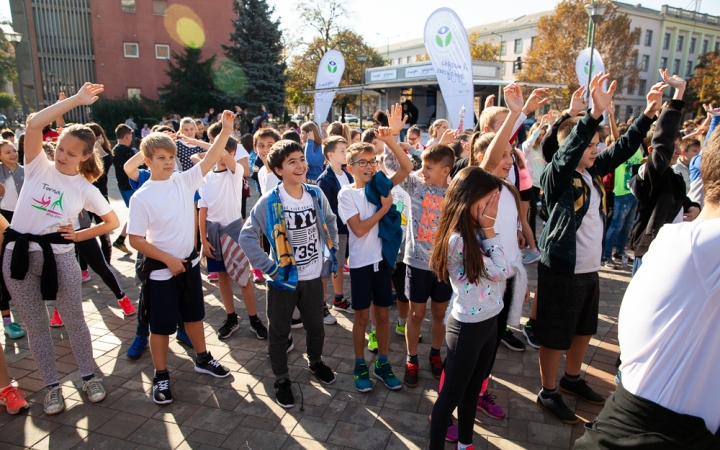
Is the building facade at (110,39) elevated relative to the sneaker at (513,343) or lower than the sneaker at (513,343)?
elevated

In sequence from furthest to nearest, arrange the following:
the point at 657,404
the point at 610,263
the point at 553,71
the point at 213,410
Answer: the point at 553,71 < the point at 610,263 < the point at 213,410 < the point at 657,404

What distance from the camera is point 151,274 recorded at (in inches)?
130

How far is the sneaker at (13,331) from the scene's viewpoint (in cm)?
436

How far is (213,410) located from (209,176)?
7.61ft

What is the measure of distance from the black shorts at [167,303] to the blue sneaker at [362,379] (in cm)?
138

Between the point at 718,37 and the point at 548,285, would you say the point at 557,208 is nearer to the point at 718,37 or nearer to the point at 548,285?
the point at 548,285

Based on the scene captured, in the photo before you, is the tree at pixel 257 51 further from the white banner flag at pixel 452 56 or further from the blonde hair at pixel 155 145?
the blonde hair at pixel 155 145

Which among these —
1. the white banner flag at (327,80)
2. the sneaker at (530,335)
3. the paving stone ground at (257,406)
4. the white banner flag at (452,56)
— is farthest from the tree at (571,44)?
the paving stone ground at (257,406)

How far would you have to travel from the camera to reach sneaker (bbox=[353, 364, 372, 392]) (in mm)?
3426

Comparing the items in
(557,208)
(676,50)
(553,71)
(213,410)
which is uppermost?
(676,50)

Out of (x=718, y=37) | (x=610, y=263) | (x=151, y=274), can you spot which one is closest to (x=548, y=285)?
(x=151, y=274)

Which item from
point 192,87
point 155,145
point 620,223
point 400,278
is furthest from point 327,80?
point 192,87

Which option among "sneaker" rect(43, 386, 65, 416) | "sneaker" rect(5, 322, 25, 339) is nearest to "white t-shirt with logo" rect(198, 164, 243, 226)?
"sneaker" rect(43, 386, 65, 416)

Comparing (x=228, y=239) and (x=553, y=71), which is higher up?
(x=553, y=71)
